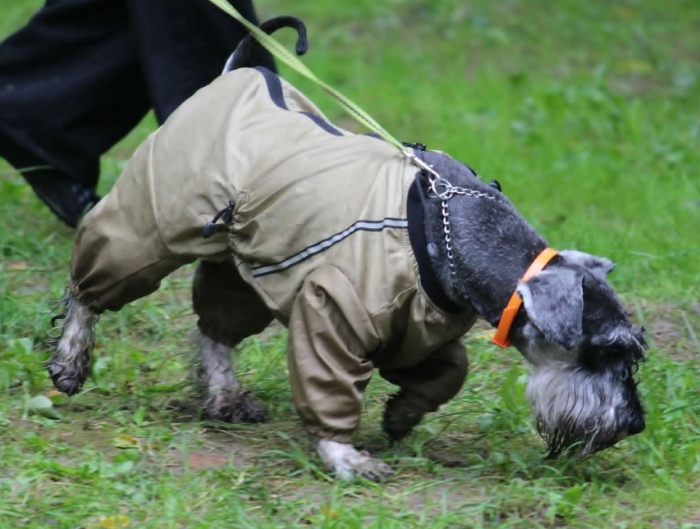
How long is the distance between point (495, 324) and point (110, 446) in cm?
135

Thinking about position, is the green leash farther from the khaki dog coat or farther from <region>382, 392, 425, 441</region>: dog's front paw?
<region>382, 392, 425, 441</region>: dog's front paw

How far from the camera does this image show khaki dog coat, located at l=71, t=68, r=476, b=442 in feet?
12.6

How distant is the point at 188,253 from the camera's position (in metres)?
4.18

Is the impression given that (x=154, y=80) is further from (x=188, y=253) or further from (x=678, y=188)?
(x=678, y=188)

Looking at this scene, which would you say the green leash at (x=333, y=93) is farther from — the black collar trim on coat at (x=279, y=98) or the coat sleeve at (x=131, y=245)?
the coat sleeve at (x=131, y=245)

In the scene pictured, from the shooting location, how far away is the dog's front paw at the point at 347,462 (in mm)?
3980

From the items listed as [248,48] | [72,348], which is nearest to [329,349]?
[72,348]

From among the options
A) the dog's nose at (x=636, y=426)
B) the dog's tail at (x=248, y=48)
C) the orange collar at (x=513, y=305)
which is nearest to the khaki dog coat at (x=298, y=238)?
the orange collar at (x=513, y=305)

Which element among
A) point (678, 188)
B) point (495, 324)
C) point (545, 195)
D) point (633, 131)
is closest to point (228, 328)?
point (495, 324)

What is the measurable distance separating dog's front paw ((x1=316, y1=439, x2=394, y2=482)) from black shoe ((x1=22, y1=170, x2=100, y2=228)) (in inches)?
102

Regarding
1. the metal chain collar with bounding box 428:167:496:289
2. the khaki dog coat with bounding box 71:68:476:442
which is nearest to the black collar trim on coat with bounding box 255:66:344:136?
the khaki dog coat with bounding box 71:68:476:442

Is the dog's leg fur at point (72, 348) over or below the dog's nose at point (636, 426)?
below

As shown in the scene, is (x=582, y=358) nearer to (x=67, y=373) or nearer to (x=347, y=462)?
(x=347, y=462)

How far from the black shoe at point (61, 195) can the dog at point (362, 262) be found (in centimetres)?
187
